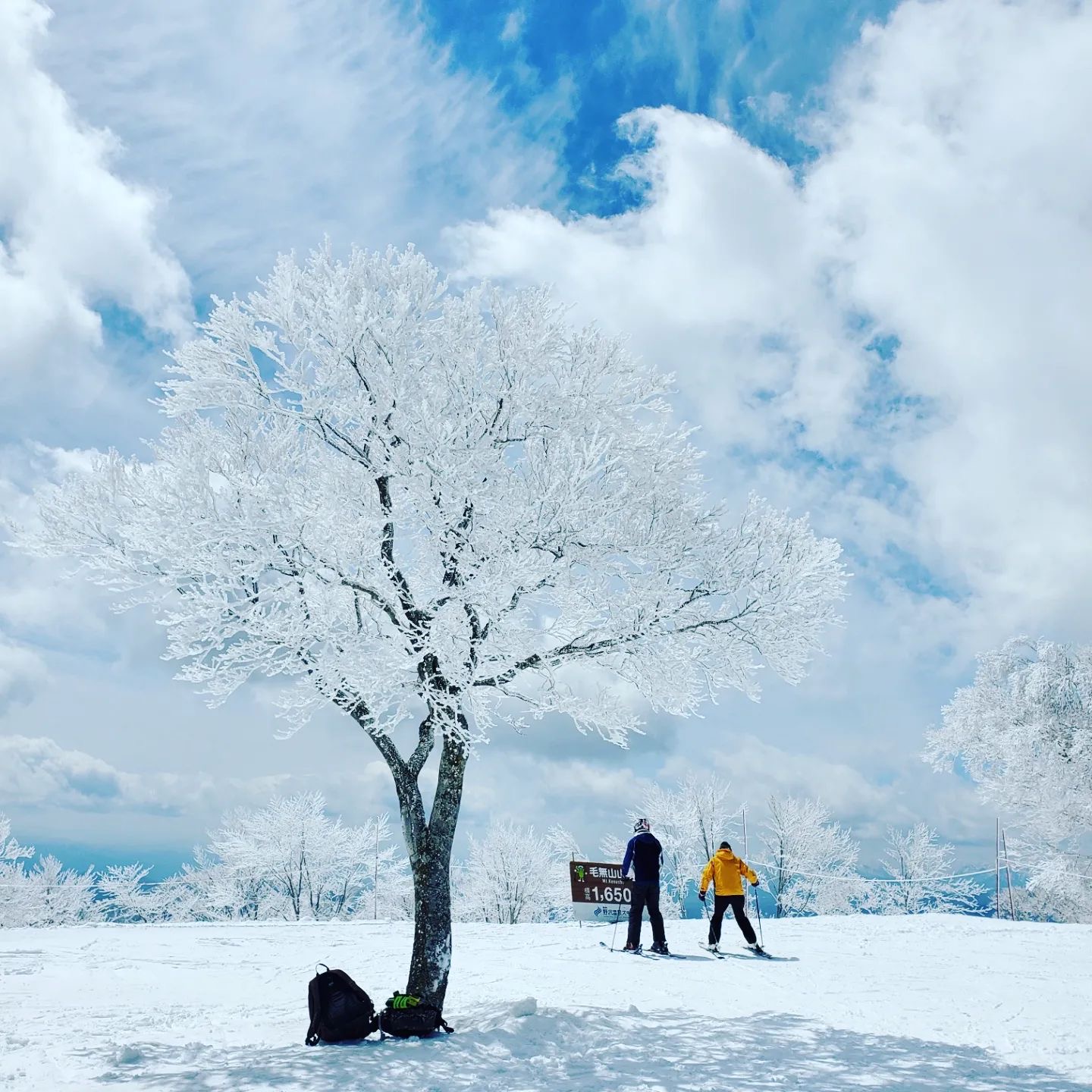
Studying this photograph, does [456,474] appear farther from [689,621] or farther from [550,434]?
[689,621]

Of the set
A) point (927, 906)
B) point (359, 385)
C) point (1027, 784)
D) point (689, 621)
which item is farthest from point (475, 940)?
point (927, 906)

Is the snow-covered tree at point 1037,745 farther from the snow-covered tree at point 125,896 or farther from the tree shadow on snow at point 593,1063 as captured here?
the snow-covered tree at point 125,896

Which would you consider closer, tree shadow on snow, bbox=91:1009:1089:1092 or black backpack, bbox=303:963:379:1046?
tree shadow on snow, bbox=91:1009:1089:1092

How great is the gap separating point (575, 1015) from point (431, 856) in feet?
7.23

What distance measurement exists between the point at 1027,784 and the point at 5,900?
4608cm

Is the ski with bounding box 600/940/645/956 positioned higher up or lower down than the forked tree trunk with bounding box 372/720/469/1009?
lower down

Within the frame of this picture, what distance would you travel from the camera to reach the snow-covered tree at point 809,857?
4472 centimetres

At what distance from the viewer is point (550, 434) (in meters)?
9.55

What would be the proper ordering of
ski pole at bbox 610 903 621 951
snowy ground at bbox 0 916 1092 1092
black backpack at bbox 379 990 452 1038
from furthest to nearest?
1. ski pole at bbox 610 903 621 951
2. black backpack at bbox 379 990 452 1038
3. snowy ground at bbox 0 916 1092 1092

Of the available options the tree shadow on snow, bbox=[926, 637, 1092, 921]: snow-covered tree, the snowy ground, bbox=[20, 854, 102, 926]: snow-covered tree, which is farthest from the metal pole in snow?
bbox=[20, 854, 102, 926]: snow-covered tree

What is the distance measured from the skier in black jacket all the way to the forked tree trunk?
14.5ft

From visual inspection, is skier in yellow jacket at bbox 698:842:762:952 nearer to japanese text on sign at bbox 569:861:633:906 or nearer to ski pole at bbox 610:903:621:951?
ski pole at bbox 610:903:621:951

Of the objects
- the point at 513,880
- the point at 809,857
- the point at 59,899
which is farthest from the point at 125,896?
the point at 809,857

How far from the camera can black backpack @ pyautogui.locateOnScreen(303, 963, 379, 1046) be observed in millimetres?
6980
